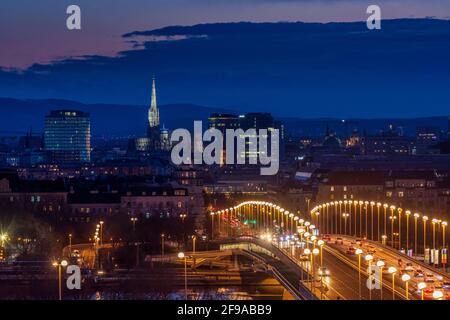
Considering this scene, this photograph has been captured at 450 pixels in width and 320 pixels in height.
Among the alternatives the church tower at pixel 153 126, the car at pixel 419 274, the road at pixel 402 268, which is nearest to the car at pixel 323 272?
the road at pixel 402 268

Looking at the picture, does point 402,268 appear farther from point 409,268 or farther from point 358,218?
point 358,218

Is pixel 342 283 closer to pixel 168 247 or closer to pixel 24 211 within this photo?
pixel 168 247

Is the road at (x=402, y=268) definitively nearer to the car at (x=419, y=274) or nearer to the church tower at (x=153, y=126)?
the car at (x=419, y=274)

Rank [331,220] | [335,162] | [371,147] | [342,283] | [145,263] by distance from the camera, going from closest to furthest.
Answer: [342,283]
[145,263]
[331,220]
[335,162]
[371,147]

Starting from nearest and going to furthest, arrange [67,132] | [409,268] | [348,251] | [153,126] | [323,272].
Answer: [323,272] → [409,268] → [348,251] → [67,132] → [153,126]

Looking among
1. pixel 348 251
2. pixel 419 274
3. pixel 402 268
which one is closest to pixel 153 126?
pixel 348 251

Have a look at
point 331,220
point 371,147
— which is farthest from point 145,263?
point 371,147

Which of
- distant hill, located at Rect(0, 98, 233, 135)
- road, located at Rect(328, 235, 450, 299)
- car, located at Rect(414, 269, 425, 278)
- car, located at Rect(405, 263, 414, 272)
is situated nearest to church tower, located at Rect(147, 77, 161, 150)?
distant hill, located at Rect(0, 98, 233, 135)
